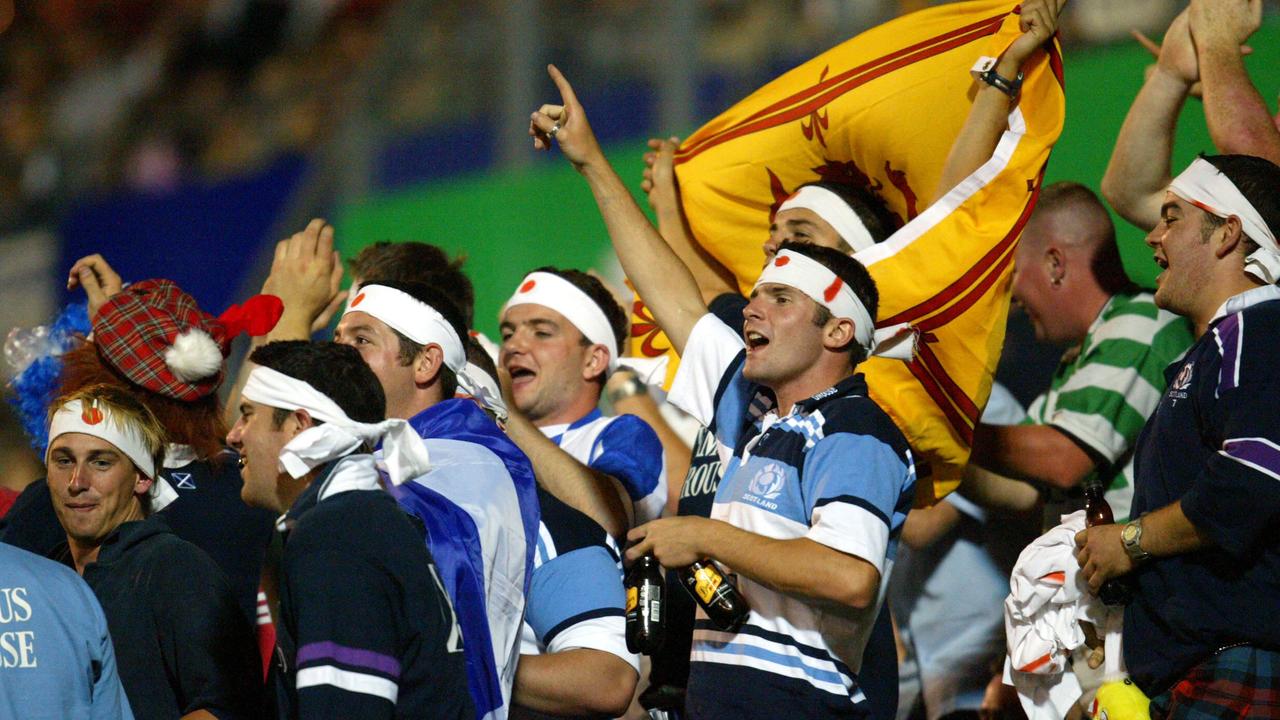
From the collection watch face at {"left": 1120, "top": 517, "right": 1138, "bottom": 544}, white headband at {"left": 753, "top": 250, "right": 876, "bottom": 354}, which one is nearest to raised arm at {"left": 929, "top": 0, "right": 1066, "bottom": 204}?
white headband at {"left": 753, "top": 250, "right": 876, "bottom": 354}

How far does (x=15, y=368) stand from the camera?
439 centimetres

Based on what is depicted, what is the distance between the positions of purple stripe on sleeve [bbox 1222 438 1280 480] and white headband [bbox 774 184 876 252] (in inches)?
46.1

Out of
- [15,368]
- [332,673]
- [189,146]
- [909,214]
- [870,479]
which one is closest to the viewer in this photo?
[332,673]

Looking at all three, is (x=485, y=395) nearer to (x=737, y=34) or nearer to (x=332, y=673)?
(x=332, y=673)

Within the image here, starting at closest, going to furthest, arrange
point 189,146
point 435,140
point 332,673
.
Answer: point 332,673
point 435,140
point 189,146

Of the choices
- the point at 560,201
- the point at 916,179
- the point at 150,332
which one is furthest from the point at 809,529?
the point at 560,201

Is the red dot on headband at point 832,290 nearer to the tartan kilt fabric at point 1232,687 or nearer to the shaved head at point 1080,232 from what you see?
the tartan kilt fabric at point 1232,687

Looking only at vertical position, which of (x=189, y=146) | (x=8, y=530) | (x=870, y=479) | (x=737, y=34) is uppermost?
A: (x=189, y=146)

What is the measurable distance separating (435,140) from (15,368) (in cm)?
380

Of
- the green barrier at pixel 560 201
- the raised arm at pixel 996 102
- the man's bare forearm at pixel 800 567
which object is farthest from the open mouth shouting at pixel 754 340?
the green barrier at pixel 560 201

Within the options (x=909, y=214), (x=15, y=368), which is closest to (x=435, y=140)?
(x=15, y=368)

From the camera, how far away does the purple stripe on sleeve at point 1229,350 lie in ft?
10.2

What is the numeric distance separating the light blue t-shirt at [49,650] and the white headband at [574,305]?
71.3 inches

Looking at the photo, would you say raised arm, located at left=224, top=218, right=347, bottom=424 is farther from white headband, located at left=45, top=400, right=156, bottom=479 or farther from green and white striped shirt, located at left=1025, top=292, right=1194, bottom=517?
green and white striped shirt, located at left=1025, top=292, right=1194, bottom=517
